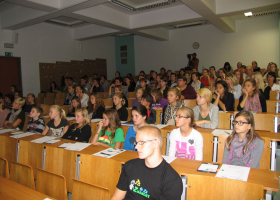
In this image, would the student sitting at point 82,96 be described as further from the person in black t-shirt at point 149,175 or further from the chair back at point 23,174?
the person in black t-shirt at point 149,175

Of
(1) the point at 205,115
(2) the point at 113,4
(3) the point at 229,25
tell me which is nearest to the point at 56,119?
(1) the point at 205,115

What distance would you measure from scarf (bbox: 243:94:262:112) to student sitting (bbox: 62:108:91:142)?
2.91 metres

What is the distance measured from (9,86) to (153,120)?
691cm

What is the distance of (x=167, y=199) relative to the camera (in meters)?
1.36

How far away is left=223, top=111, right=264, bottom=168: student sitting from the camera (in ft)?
6.81

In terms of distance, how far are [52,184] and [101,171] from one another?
1.44 ft

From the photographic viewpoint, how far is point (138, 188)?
149 cm

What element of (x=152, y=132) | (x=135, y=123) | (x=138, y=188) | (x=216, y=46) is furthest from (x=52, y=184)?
(x=216, y=46)

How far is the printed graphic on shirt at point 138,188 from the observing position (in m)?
1.46

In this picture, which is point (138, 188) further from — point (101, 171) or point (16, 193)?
point (16, 193)

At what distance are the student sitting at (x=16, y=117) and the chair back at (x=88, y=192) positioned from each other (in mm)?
3142

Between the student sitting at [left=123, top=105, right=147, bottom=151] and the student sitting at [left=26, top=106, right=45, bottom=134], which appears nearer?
the student sitting at [left=123, top=105, right=147, bottom=151]

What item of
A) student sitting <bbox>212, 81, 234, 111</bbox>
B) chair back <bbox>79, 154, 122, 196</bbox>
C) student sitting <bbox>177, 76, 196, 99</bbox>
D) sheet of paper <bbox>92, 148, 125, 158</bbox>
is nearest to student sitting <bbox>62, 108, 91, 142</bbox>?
sheet of paper <bbox>92, 148, 125, 158</bbox>

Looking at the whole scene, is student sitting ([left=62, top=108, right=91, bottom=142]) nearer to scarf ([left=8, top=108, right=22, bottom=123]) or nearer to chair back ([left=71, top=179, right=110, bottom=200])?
chair back ([left=71, top=179, right=110, bottom=200])
